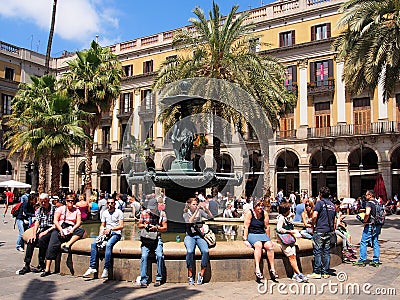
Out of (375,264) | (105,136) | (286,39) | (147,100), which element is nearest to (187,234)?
(375,264)

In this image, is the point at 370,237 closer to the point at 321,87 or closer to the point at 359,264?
the point at 359,264

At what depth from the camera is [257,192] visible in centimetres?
3231

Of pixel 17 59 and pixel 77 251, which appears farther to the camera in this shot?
pixel 17 59

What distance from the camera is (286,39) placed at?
3409 cm

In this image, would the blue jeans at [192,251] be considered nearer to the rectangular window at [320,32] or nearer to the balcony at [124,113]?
the rectangular window at [320,32]

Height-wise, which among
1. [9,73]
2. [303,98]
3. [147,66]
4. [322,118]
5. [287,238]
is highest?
[147,66]

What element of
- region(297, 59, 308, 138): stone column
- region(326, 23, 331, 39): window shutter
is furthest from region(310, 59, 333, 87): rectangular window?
region(326, 23, 331, 39): window shutter

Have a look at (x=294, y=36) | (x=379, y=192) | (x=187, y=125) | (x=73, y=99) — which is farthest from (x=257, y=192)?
(x=187, y=125)

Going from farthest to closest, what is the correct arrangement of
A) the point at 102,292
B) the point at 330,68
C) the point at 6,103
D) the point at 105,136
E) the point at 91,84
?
the point at 105,136 < the point at 6,103 < the point at 330,68 < the point at 91,84 < the point at 102,292

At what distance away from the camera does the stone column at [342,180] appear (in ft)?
100

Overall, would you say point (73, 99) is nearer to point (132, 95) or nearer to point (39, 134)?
point (39, 134)

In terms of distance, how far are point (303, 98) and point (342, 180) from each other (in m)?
7.09

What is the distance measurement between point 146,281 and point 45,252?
2159 millimetres

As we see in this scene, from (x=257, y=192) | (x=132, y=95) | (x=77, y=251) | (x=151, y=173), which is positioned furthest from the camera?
(x=132, y=95)
